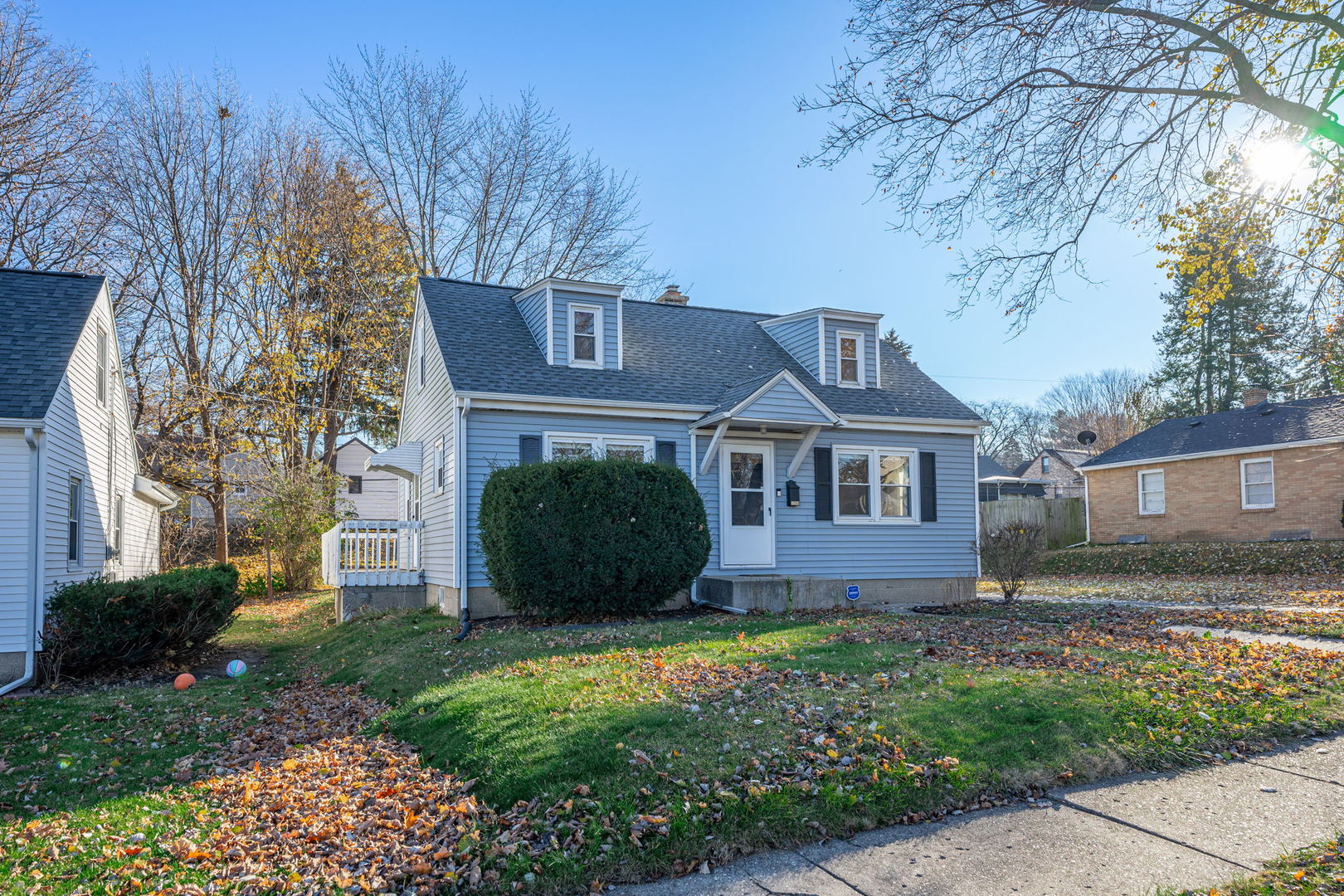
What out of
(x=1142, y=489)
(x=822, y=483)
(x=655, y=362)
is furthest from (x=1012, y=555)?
(x=1142, y=489)

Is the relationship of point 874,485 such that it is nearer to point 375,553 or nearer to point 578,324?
point 578,324

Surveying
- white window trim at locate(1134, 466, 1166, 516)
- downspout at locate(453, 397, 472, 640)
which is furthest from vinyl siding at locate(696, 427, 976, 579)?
white window trim at locate(1134, 466, 1166, 516)

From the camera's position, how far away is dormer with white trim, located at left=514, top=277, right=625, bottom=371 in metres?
14.1

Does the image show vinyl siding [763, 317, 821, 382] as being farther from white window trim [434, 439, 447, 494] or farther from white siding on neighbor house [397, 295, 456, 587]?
white window trim [434, 439, 447, 494]

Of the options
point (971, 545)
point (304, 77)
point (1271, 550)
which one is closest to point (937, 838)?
point (971, 545)

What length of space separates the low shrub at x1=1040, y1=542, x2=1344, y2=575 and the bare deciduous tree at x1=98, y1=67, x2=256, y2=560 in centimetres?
2369

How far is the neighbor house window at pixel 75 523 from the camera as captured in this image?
11.9 m

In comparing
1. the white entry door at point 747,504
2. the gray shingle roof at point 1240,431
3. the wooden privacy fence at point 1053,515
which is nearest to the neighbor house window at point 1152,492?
the gray shingle roof at point 1240,431

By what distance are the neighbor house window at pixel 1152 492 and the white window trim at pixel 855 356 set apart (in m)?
14.9

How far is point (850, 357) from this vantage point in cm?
1614

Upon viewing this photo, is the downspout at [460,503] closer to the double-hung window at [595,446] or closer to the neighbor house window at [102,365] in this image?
the double-hung window at [595,446]

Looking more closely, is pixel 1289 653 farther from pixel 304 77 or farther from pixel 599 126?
pixel 304 77

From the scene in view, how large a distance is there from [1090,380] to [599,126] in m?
54.3

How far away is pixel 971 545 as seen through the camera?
15.6m
